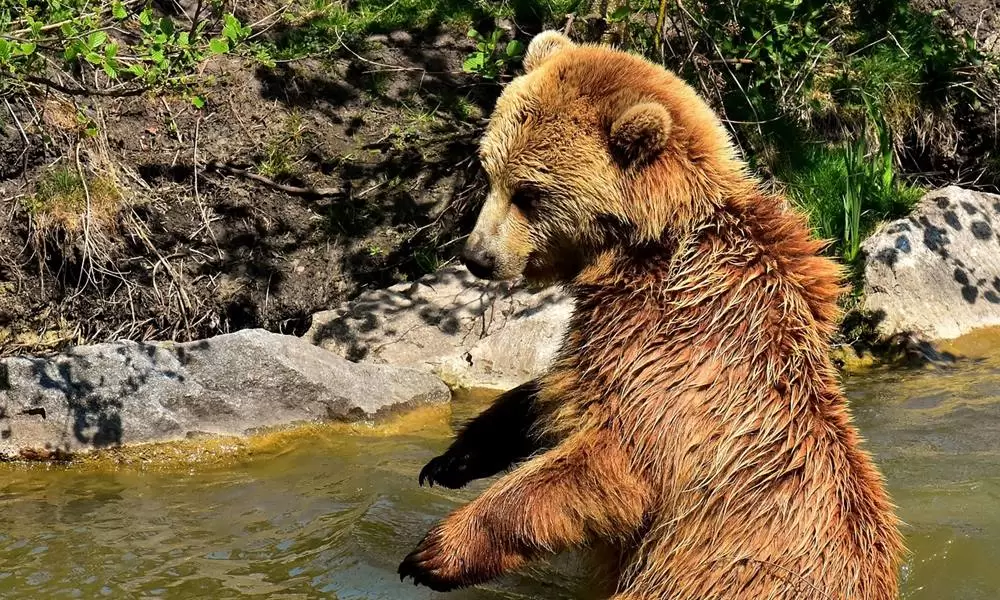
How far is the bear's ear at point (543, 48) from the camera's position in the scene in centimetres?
418

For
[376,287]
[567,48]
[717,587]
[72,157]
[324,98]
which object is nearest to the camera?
[717,587]

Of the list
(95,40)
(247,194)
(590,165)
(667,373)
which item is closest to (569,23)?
(247,194)

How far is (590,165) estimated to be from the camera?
3.73 meters

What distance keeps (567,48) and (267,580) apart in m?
2.64

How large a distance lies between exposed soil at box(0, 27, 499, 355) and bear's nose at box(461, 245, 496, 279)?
3.87m

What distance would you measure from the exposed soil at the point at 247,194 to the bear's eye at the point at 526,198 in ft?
12.7

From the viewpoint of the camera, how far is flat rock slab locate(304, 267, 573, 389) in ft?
24.2

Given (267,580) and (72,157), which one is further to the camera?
(72,157)

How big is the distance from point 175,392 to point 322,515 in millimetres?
1546

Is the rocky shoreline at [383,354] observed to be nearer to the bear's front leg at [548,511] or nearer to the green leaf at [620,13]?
the green leaf at [620,13]

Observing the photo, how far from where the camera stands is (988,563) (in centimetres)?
455

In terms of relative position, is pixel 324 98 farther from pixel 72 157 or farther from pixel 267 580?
pixel 267 580

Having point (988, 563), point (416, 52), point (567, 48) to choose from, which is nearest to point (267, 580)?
point (567, 48)

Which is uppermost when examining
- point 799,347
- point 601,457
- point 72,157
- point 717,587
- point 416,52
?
point 416,52
